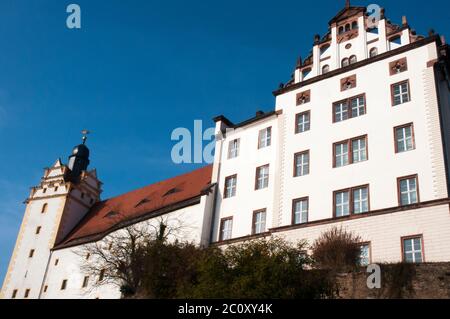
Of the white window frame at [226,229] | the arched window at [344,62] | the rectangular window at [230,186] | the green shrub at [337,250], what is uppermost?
the arched window at [344,62]

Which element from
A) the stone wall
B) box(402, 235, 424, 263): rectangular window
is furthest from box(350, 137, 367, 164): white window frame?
the stone wall

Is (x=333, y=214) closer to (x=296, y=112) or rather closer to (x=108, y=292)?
(x=296, y=112)

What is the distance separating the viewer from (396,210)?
2195 centimetres

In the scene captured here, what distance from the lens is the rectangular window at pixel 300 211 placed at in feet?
83.6

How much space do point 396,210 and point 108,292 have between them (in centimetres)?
2259

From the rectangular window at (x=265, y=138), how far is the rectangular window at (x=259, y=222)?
4.55 meters

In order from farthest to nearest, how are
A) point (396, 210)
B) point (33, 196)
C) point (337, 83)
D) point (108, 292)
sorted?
point (33, 196) < point (108, 292) < point (337, 83) < point (396, 210)

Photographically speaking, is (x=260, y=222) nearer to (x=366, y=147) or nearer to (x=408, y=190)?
(x=366, y=147)

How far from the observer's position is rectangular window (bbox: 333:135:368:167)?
25.0m

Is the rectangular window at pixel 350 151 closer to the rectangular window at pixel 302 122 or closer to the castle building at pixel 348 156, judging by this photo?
the castle building at pixel 348 156

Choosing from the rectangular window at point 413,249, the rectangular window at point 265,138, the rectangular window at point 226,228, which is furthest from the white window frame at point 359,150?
the rectangular window at point 226,228

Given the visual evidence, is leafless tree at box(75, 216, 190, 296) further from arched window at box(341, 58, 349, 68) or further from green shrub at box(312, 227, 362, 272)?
arched window at box(341, 58, 349, 68)
